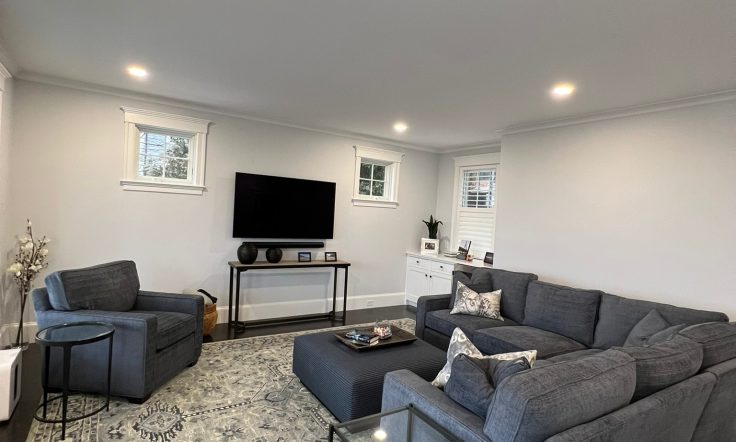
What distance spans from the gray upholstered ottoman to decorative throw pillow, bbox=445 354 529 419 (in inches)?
33.2

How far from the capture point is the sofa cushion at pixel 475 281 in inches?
161

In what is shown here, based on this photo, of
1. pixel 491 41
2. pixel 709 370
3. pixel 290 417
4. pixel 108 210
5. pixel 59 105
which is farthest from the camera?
pixel 108 210

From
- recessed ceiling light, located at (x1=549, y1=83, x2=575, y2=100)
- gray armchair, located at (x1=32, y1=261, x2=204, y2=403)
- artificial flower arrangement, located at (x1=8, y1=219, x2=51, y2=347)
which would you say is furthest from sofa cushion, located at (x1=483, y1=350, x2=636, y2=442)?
artificial flower arrangement, located at (x1=8, y1=219, x2=51, y2=347)

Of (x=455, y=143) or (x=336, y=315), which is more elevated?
(x=455, y=143)

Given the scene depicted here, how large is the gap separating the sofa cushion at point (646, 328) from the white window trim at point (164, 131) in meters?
4.38

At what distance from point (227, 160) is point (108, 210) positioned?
4.38ft

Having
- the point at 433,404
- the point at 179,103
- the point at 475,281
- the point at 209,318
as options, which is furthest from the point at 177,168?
the point at 433,404

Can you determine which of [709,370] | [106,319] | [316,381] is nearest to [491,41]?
[709,370]

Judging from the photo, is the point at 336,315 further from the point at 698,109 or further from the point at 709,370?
the point at 698,109

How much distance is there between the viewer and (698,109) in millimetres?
3182

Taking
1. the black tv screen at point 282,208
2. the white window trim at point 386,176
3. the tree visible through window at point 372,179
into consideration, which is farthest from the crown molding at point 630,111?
the black tv screen at point 282,208

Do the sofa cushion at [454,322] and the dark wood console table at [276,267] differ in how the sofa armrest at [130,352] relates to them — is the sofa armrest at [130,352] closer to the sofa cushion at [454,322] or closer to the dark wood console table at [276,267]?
the dark wood console table at [276,267]

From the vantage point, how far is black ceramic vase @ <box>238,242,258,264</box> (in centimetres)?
447

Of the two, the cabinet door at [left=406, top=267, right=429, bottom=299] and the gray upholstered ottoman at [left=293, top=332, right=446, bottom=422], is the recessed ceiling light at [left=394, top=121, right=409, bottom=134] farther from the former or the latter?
the gray upholstered ottoman at [left=293, top=332, right=446, bottom=422]
